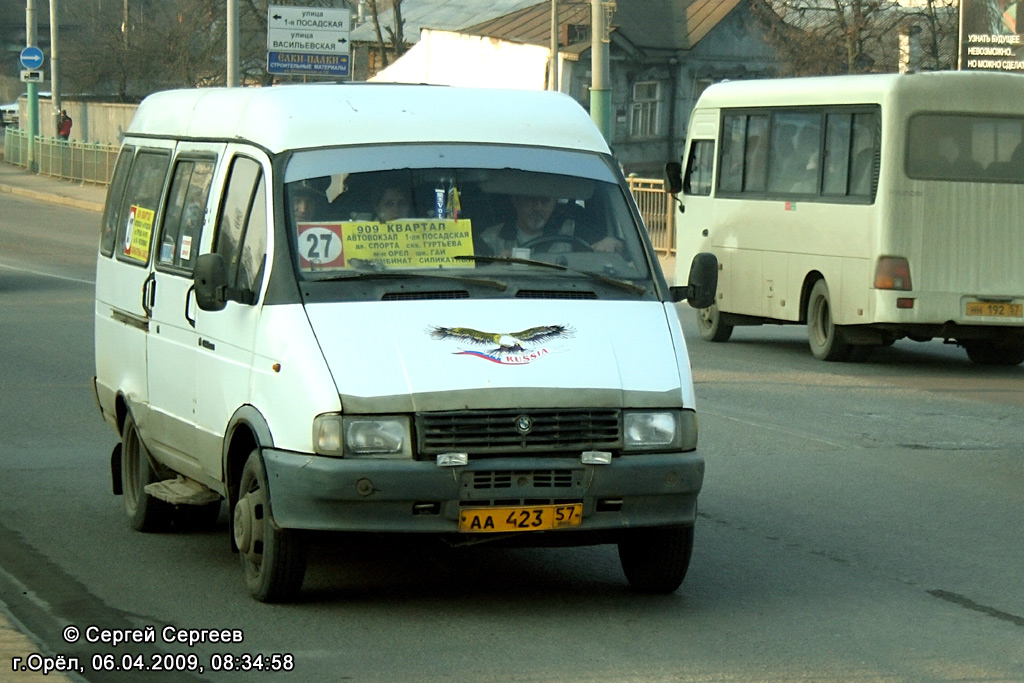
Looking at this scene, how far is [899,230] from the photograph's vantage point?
52.8 ft

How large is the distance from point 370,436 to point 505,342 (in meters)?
0.64

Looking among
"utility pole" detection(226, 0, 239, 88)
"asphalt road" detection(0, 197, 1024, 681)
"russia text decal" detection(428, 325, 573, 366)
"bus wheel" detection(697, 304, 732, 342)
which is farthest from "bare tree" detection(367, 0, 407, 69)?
"russia text decal" detection(428, 325, 573, 366)

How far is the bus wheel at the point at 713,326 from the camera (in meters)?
18.8

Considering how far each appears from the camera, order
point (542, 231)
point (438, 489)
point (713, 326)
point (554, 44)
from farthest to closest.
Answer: point (554, 44)
point (713, 326)
point (542, 231)
point (438, 489)

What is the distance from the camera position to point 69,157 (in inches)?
1933

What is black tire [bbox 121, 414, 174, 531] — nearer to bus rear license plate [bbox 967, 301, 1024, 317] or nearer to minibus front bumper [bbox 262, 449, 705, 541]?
minibus front bumper [bbox 262, 449, 705, 541]

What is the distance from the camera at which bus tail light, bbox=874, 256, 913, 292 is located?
16.0 metres

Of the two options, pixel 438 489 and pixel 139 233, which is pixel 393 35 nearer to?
pixel 139 233

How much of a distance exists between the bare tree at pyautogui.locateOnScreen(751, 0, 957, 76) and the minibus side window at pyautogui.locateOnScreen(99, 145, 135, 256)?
42352 millimetres

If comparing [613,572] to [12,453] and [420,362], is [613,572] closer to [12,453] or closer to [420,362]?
[420,362]

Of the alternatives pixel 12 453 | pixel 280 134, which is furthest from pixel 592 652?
pixel 12 453

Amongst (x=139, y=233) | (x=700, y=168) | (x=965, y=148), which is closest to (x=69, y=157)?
(x=700, y=168)

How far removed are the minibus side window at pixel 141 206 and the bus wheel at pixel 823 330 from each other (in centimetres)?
932

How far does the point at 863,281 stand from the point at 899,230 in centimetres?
59
